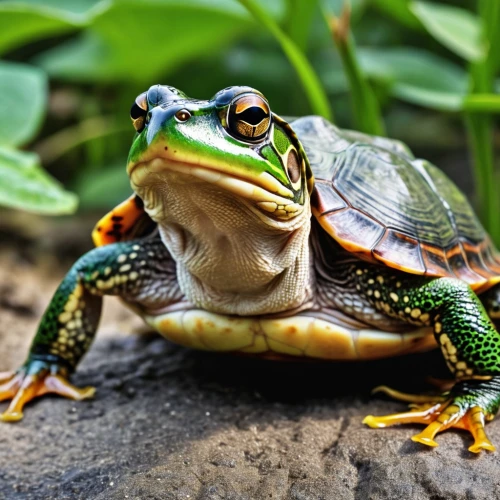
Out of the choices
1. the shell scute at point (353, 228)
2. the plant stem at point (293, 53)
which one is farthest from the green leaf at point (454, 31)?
the shell scute at point (353, 228)

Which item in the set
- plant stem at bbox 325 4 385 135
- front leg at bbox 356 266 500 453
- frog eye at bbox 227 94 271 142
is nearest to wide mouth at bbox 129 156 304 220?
frog eye at bbox 227 94 271 142

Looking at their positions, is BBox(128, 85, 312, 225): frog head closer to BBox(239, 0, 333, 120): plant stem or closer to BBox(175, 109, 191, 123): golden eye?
BBox(175, 109, 191, 123): golden eye

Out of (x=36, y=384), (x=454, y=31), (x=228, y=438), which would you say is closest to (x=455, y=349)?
(x=228, y=438)

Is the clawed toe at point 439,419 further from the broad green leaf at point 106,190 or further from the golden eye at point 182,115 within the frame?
the broad green leaf at point 106,190

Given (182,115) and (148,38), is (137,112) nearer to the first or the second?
(182,115)

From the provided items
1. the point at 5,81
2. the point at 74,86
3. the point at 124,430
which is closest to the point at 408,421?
the point at 124,430

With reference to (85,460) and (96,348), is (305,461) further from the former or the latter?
(96,348)
